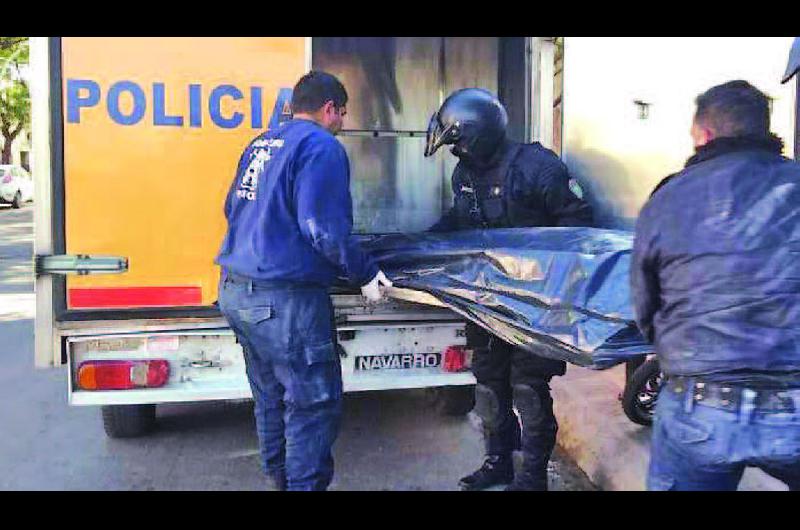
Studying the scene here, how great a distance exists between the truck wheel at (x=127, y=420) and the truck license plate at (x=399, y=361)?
4.57 ft

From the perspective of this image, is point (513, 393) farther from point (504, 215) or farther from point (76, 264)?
point (76, 264)

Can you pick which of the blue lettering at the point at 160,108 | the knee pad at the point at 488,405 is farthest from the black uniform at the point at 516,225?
the blue lettering at the point at 160,108

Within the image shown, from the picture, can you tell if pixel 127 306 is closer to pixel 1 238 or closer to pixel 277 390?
pixel 277 390

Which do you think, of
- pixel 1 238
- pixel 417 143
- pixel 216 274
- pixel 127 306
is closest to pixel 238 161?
pixel 216 274

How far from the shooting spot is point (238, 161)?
137 inches

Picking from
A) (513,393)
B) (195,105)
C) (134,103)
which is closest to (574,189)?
(513,393)

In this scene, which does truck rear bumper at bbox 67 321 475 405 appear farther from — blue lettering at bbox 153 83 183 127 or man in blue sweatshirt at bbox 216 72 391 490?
blue lettering at bbox 153 83 183 127

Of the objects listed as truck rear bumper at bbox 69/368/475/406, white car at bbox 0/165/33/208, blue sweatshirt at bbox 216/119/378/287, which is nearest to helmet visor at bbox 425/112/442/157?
blue sweatshirt at bbox 216/119/378/287

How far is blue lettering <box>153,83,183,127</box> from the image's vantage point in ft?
11.2

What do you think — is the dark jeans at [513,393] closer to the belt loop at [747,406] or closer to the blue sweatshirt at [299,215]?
the blue sweatshirt at [299,215]

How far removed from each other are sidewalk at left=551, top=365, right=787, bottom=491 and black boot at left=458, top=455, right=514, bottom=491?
46 centimetres

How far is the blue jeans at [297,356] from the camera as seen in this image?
300 cm

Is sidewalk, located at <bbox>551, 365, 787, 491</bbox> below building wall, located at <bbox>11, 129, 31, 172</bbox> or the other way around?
below

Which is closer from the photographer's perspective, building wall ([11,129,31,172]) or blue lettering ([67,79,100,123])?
blue lettering ([67,79,100,123])
